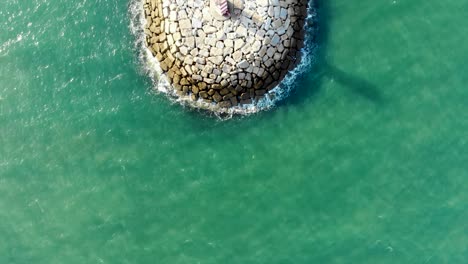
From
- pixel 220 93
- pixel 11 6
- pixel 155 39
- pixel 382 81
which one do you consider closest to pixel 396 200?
pixel 382 81

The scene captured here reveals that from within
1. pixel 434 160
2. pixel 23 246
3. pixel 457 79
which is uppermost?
pixel 457 79

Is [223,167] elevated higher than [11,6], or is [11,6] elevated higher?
[11,6]

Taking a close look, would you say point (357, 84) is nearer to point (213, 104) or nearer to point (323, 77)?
point (323, 77)

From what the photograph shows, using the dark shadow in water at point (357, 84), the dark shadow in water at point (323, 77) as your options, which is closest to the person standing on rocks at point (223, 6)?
the dark shadow in water at point (323, 77)

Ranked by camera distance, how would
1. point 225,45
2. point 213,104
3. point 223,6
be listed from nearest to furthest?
point 223,6
point 225,45
point 213,104

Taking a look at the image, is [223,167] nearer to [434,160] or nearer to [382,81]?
[382,81]

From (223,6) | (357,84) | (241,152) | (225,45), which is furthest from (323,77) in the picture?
(223,6)

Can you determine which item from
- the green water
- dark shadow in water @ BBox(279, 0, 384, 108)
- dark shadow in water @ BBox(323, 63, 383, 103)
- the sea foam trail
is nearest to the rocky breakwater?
the sea foam trail

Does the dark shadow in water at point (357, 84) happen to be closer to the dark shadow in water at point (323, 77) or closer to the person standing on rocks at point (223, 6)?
the dark shadow in water at point (323, 77)
